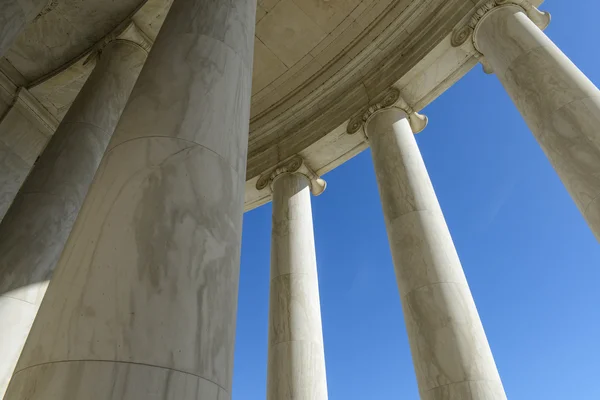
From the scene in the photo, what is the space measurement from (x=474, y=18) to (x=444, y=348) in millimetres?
117595

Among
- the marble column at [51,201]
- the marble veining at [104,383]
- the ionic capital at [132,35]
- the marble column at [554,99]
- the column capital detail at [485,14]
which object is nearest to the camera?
the marble veining at [104,383]

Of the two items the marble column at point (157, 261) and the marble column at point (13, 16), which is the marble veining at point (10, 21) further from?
the marble column at point (157, 261)

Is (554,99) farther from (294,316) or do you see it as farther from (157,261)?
(157,261)

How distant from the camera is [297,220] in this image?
193 metres

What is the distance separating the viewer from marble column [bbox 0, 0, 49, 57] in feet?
287

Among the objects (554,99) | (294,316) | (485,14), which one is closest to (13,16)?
(294,316)

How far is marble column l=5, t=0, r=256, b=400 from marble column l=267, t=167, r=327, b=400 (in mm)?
109246

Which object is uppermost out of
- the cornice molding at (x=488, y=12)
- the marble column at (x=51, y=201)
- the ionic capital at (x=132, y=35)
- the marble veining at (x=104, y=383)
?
the ionic capital at (x=132, y=35)

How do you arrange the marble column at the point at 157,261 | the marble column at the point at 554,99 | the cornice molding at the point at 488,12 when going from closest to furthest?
the marble column at the point at 157,261
the marble column at the point at 554,99
the cornice molding at the point at 488,12

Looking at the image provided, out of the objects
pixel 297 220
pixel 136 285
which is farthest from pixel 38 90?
pixel 136 285

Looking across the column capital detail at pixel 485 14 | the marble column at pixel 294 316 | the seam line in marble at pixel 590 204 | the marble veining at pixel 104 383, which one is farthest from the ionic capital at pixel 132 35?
the seam line in marble at pixel 590 204

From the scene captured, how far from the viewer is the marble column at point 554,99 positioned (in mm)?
104062

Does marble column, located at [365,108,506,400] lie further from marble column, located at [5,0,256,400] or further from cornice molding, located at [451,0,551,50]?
marble column, located at [5,0,256,400]

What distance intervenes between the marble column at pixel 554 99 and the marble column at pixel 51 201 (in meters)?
131
